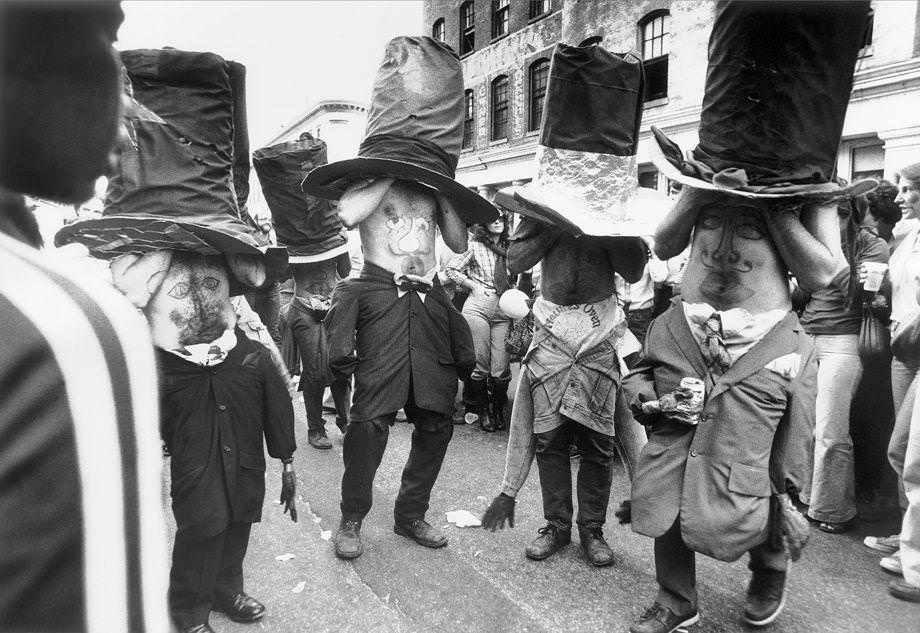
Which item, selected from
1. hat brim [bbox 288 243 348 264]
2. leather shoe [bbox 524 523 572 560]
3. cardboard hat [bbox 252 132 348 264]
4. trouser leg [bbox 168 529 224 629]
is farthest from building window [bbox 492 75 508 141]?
trouser leg [bbox 168 529 224 629]

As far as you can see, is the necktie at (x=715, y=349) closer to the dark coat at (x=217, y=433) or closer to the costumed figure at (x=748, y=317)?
the costumed figure at (x=748, y=317)

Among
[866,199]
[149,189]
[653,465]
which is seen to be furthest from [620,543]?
[149,189]

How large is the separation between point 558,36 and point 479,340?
44.8ft

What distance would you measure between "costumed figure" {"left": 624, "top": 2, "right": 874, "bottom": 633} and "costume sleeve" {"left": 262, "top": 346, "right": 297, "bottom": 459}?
4.81ft

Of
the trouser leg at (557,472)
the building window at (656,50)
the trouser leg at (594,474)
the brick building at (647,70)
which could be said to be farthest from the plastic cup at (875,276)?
the building window at (656,50)

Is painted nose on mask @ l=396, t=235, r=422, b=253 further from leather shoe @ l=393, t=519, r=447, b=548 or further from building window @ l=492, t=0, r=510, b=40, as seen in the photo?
building window @ l=492, t=0, r=510, b=40

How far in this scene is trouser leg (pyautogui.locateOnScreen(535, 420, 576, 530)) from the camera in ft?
11.3

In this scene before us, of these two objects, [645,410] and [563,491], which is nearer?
[645,410]

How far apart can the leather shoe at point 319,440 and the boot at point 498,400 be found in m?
1.51

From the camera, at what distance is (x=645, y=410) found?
8.71 ft

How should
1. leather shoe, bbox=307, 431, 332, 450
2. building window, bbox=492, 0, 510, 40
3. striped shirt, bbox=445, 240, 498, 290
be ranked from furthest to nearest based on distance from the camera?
1. building window, bbox=492, 0, 510, 40
2. striped shirt, bbox=445, 240, 498, 290
3. leather shoe, bbox=307, 431, 332, 450

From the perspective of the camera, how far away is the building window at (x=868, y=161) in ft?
33.7

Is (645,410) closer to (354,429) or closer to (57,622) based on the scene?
(354,429)

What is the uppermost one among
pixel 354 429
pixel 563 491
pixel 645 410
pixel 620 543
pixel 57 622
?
pixel 57 622
